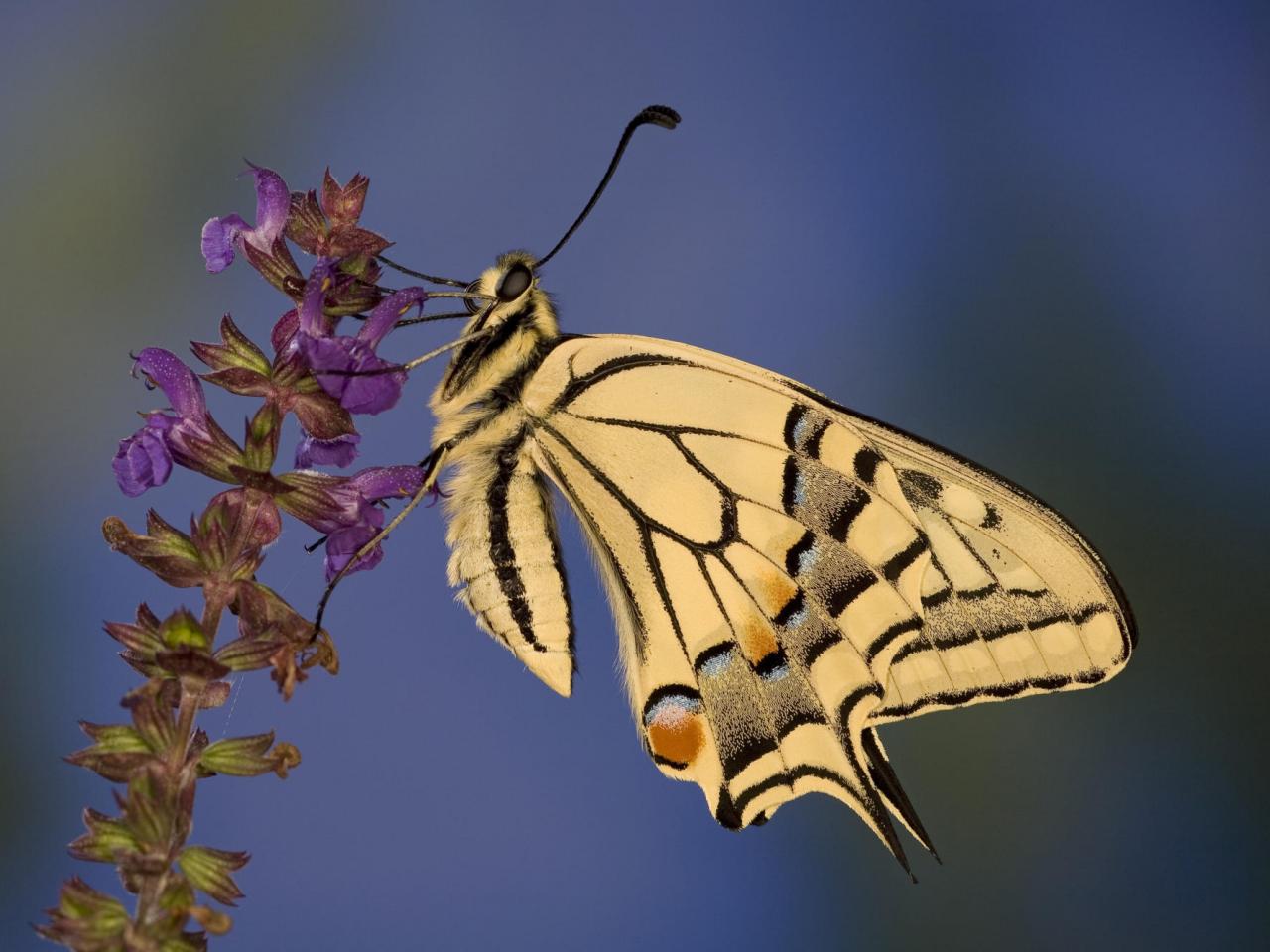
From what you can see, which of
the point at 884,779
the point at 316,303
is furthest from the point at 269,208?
the point at 884,779

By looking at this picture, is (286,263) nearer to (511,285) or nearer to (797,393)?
(511,285)

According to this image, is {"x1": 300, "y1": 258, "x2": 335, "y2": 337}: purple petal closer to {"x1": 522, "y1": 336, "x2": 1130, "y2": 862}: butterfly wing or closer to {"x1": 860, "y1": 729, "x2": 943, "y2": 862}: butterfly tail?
{"x1": 522, "y1": 336, "x2": 1130, "y2": 862}: butterfly wing

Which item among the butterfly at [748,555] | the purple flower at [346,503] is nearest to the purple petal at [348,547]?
the purple flower at [346,503]

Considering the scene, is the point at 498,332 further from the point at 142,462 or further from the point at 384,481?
the point at 142,462

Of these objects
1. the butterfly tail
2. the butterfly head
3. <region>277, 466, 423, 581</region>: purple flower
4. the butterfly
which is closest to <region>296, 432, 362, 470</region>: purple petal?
<region>277, 466, 423, 581</region>: purple flower

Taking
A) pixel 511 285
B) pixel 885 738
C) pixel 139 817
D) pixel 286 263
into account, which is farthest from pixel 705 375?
pixel 885 738

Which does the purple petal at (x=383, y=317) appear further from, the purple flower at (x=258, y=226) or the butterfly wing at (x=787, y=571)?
the butterfly wing at (x=787, y=571)

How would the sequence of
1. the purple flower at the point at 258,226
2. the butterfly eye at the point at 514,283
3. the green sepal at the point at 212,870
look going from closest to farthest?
the green sepal at the point at 212,870 < the purple flower at the point at 258,226 < the butterfly eye at the point at 514,283
